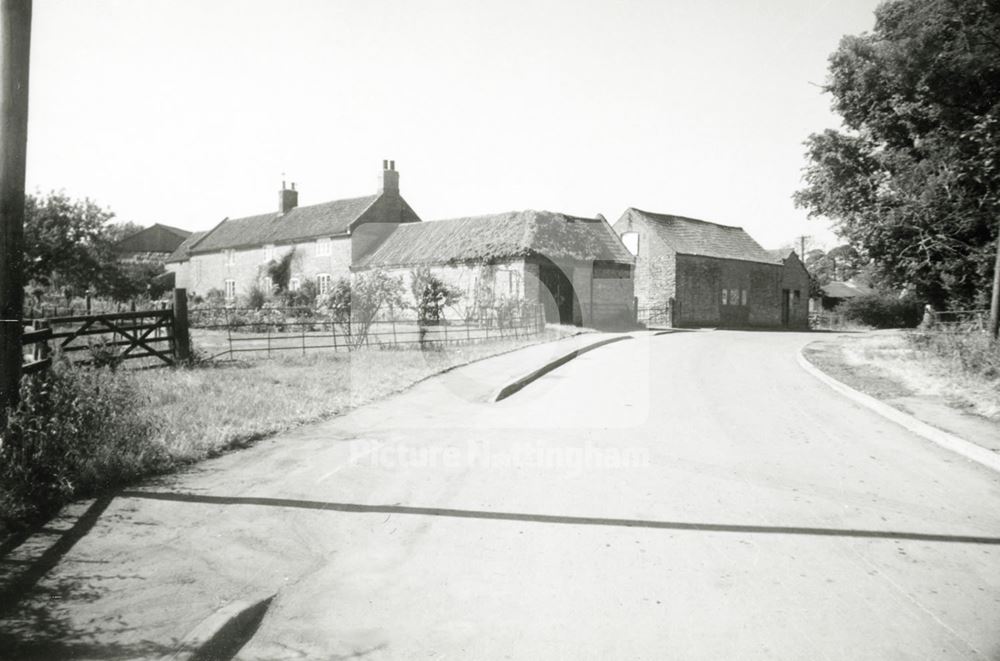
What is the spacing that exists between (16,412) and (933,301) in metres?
28.4

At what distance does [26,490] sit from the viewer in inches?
191

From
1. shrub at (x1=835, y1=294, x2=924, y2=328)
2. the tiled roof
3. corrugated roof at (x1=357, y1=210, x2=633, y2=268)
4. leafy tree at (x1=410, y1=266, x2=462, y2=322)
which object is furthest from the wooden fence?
the tiled roof

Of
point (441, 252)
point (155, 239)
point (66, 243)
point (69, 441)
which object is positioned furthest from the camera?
point (155, 239)

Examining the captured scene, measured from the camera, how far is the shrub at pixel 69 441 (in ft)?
16.0

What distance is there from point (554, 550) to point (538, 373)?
9870mm

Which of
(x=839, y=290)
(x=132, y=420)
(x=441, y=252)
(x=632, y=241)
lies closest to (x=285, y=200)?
(x=441, y=252)

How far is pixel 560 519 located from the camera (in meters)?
5.24

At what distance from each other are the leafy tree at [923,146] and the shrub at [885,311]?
30.5 metres

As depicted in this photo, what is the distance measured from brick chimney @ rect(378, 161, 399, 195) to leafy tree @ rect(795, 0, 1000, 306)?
96.2 feet

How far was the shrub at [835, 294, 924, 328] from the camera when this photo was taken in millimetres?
51344

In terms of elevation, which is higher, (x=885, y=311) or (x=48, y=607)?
(x=885, y=311)

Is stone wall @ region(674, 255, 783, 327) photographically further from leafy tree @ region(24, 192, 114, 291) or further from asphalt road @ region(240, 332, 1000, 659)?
leafy tree @ region(24, 192, 114, 291)

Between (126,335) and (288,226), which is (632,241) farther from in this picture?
(126,335)

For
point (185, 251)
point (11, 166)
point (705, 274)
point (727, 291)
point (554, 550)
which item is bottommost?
point (554, 550)
